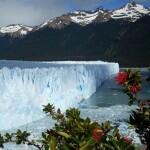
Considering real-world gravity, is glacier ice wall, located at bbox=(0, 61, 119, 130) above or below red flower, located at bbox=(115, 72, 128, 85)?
below

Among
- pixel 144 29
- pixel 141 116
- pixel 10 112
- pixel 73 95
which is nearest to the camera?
pixel 141 116

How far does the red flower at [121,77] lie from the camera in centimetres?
279

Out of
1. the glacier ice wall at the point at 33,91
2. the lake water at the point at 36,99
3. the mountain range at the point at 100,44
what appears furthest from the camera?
the mountain range at the point at 100,44

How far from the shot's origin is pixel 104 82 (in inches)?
1490

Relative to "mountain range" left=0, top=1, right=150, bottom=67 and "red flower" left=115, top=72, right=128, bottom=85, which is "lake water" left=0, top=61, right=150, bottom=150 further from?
"mountain range" left=0, top=1, right=150, bottom=67

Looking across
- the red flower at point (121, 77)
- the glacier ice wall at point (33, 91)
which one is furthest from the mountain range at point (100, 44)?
the red flower at point (121, 77)

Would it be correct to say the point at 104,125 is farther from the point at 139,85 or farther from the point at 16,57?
the point at 16,57

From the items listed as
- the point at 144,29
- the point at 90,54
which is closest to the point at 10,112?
the point at 144,29

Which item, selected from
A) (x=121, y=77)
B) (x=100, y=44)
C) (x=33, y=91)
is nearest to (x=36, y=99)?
(x=33, y=91)

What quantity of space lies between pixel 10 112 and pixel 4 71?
198cm

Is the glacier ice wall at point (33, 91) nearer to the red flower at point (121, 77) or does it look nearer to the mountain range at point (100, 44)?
the red flower at point (121, 77)

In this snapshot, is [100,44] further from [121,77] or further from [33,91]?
[121,77]

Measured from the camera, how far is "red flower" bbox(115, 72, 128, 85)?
279cm

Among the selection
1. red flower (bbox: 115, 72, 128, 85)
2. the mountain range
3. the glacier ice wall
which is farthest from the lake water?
the mountain range
